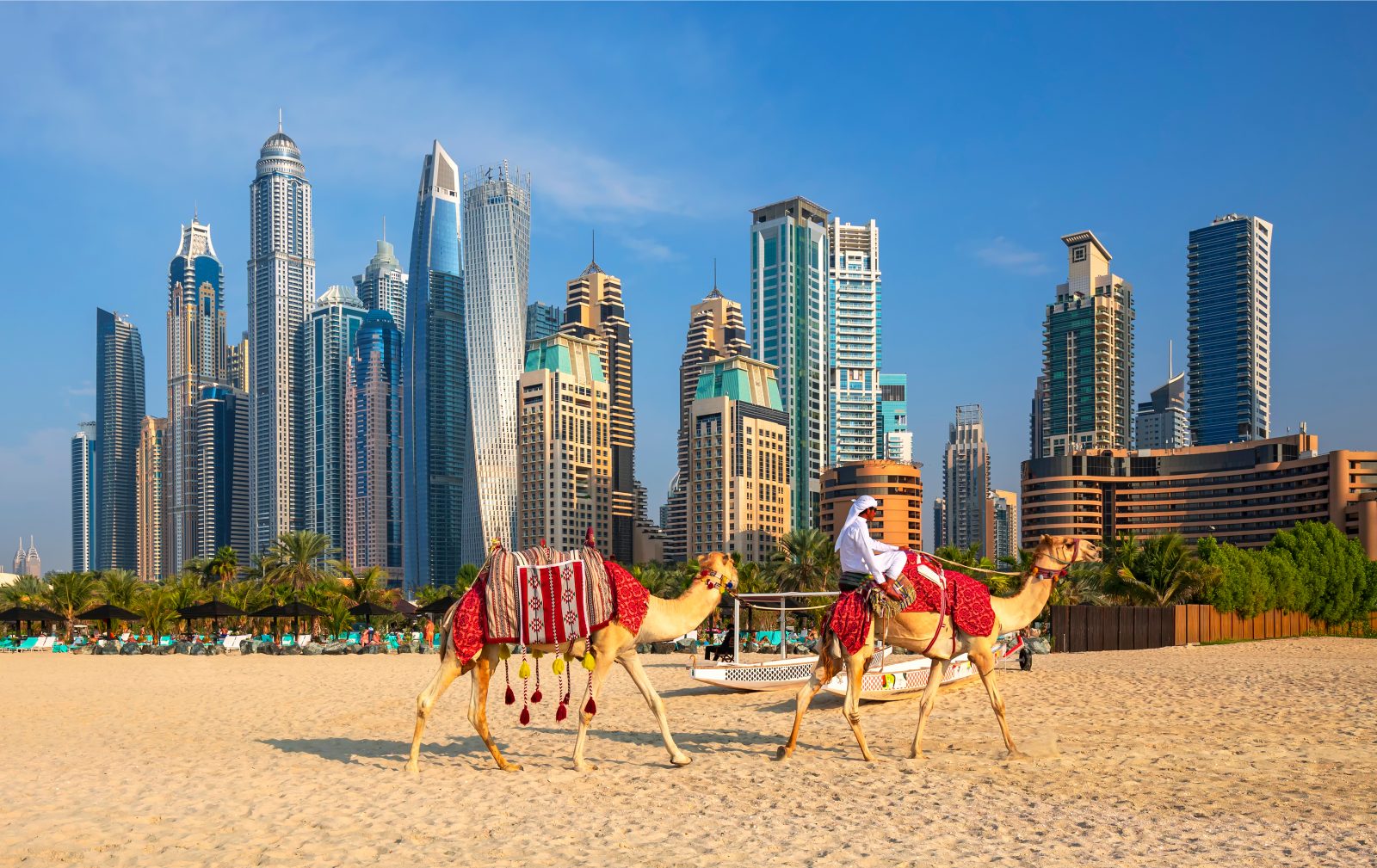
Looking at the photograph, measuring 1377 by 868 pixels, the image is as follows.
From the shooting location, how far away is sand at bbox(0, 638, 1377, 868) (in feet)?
28.1

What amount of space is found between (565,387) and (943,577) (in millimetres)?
186685

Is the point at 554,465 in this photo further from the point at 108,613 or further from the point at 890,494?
the point at 108,613

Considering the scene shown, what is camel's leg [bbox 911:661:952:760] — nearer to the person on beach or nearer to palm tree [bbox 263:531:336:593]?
the person on beach

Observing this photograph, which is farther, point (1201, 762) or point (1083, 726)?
point (1083, 726)

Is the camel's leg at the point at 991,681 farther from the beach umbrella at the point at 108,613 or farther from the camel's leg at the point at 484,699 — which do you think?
the beach umbrella at the point at 108,613

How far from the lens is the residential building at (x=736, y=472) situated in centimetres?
18125

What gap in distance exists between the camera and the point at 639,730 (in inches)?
623

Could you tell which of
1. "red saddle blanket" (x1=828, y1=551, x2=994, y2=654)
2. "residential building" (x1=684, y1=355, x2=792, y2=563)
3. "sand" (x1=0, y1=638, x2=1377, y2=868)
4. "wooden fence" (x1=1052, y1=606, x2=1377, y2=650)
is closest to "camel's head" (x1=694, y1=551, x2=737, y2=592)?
"red saddle blanket" (x1=828, y1=551, x2=994, y2=654)

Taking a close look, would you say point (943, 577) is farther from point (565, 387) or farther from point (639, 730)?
point (565, 387)

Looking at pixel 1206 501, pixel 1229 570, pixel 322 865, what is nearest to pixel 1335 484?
pixel 1206 501

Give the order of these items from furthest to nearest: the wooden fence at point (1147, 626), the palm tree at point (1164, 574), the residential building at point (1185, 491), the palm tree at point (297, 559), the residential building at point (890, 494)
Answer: the residential building at point (890, 494), the residential building at point (1185, 491), the palm tree at point (297, 559), the palm tree at point (1164, 574), the wooden fence at point (1147, 626)

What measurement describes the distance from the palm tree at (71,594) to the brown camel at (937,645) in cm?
5517

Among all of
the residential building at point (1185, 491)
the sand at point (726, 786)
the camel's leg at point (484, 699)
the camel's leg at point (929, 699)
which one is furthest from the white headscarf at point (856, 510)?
the residential building at point (1185, 491)

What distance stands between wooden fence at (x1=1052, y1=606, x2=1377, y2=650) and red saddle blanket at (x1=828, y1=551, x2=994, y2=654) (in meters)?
22.4
